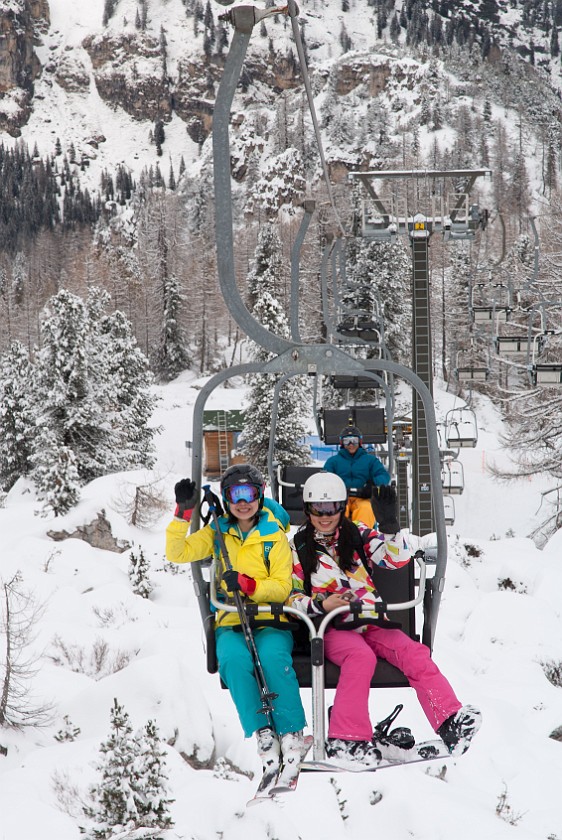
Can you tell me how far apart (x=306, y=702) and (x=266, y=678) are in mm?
5265

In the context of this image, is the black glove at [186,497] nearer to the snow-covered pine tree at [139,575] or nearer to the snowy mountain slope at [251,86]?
the snow-covered pine tree at [139,575]

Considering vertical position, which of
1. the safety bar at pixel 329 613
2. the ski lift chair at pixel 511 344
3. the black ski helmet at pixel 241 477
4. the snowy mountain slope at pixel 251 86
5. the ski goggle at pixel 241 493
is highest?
the snowy mountain slope at pixel 251 86

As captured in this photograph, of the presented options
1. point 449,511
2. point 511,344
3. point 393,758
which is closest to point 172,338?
point 449,511

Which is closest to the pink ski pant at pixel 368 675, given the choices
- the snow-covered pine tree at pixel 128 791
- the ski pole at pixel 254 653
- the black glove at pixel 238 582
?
the ski pole at pixel 254 653

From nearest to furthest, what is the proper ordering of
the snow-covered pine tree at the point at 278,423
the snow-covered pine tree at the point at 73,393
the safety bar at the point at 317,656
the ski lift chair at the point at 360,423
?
the safety bar at the point at 317,656 < the ski lift chair at the point at 360,423 < the snow-covered pine tree at the point at 73,393 < the snow-covered pine tree at the point at 278,423

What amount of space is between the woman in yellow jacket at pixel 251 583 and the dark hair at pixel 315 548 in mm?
85

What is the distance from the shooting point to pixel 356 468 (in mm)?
6820

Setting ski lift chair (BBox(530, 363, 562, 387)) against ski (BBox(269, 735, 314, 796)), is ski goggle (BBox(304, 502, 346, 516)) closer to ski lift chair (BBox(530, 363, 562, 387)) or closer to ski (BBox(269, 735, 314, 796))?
ski (BBox(269, 735, 314, 796))

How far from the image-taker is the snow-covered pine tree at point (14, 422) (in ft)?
98.9

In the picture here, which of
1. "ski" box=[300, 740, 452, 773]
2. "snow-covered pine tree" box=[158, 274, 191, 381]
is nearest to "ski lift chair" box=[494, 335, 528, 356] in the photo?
"ski" box=[300, 740, 452, 773]

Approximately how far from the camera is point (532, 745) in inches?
347

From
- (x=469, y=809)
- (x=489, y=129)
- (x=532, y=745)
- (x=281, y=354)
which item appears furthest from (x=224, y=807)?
(x=489, y=129)

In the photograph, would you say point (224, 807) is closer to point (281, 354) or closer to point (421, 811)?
point (421, 811)

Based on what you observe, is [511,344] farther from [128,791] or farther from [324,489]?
[324,489]
